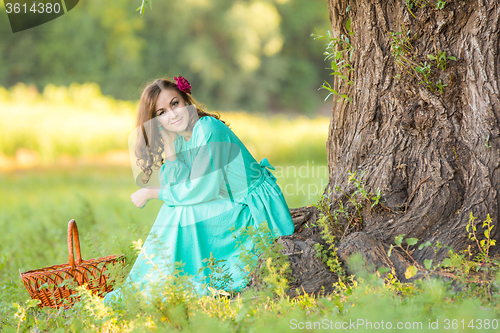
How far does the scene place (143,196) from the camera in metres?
2.39

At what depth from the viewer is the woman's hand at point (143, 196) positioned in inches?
93.6

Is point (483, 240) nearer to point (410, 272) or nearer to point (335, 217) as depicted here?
point (410, 272)

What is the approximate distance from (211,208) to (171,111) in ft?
2.34

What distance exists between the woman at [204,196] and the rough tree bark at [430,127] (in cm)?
42

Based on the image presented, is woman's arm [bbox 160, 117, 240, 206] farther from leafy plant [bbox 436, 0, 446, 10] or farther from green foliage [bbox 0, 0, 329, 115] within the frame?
green foliage [bbox 0, 0, 329, 115]

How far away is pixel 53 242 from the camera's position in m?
3.72

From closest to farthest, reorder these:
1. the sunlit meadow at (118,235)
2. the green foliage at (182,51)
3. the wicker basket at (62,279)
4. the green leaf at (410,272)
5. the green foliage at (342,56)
Answer: the sunlit meadow at (118,235) < the green leaf at (410,272) < the wicker basket at (62,279) < the green foliage at (342,56) < the green foliage at (182,51)

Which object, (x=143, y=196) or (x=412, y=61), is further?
(x=143, y=196)

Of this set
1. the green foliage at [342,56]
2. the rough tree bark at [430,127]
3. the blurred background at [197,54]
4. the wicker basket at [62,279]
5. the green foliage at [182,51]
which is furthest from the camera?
the green foliage at [182,51]

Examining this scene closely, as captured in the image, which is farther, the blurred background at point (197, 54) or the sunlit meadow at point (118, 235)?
the blurred background at point (197, 54)

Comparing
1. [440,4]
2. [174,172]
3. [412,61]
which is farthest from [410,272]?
[174,172]

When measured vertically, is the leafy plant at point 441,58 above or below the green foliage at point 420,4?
below

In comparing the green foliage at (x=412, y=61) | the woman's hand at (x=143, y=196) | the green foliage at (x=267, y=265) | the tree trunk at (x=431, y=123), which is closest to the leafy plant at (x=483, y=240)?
the tree trunk at (x=431, y=123)

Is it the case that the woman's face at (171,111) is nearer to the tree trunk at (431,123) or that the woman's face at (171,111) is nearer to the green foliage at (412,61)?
the tree trunk at (431,123)
